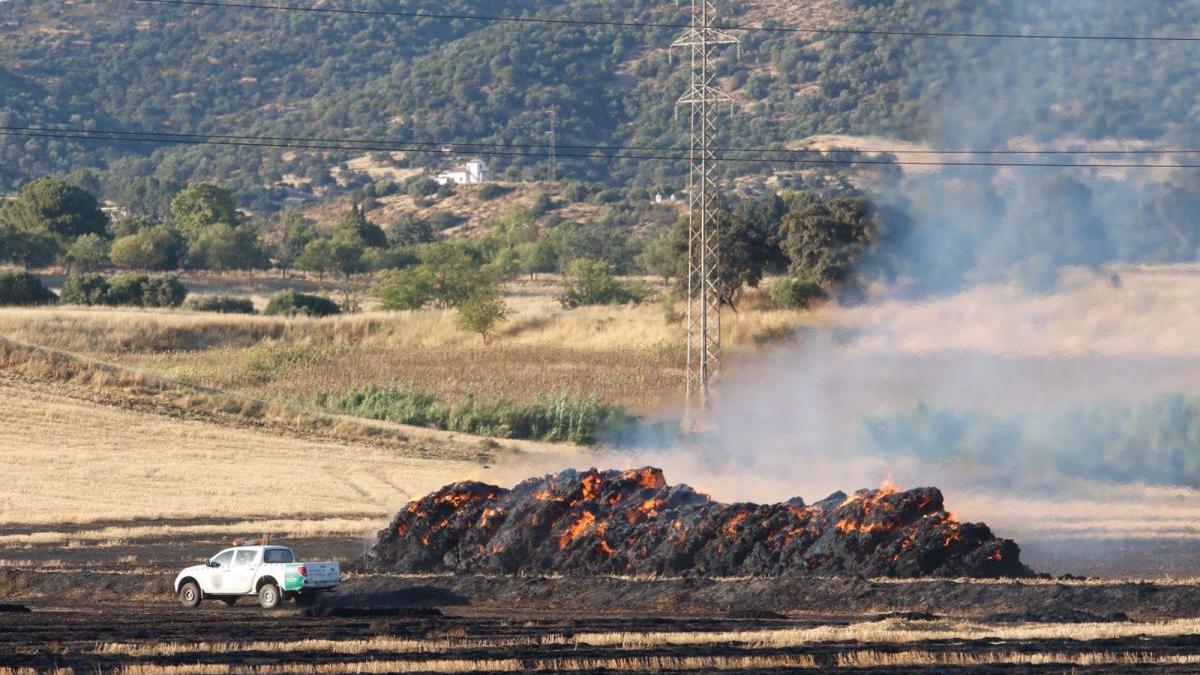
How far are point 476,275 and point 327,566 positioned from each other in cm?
8174

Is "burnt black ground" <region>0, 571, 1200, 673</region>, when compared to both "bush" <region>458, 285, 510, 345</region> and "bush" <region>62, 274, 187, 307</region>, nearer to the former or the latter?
"bush" <region>458, 285, 510, 345</region>

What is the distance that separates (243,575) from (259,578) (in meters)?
0.49

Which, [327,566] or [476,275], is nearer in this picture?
[327,566]

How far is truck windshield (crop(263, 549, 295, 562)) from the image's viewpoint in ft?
119

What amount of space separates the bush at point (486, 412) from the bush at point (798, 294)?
9.03 m

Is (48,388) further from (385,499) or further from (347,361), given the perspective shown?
(385,499)

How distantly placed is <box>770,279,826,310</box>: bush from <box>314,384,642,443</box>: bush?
903 cm

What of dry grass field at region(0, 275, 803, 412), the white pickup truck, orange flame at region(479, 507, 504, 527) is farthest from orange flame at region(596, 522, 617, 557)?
dry grass field at region(0, 275, 803, 412)

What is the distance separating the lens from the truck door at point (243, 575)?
3597 cm

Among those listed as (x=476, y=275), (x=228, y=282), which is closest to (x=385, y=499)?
(x=476, y=275)

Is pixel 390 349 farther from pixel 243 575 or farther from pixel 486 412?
pixel 243 575

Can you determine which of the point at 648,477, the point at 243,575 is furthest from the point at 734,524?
the point at 243,575

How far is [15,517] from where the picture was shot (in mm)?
53250

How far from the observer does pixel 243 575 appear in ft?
118
